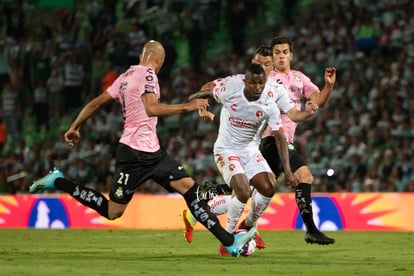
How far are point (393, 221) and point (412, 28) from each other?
6.35 m

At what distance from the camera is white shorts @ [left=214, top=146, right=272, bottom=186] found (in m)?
12.2

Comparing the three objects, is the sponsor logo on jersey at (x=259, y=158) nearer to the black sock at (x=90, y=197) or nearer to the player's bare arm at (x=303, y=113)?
the player's bare arm at (x=303, y=113)

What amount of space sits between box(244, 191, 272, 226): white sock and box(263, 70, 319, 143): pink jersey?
1226mm

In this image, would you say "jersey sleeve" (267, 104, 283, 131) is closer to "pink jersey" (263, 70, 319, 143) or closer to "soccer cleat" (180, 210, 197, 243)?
"pink jersey" (263, 70, 319, 143)

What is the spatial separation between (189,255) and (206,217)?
0.86 meters

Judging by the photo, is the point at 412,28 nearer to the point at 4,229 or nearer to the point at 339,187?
the point at 339,187

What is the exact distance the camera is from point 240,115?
40.3 ft

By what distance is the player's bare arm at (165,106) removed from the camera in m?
11.3

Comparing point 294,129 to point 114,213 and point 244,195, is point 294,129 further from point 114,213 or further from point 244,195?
point 114,213

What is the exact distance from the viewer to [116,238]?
1648 cm

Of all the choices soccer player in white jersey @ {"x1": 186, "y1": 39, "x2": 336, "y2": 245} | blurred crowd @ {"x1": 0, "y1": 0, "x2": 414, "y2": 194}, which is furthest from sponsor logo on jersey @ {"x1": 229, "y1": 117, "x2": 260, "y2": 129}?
blurred crowd @ {"x1": 0, "y1": 0, "x2": 414, "y2": 194}

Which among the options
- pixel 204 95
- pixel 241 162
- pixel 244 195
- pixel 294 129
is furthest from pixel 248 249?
pixel 294 129

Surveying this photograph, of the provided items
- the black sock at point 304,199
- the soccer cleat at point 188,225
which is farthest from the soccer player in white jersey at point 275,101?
the black sock at point 304,199

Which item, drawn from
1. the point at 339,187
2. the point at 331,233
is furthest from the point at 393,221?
the point at 339,187
